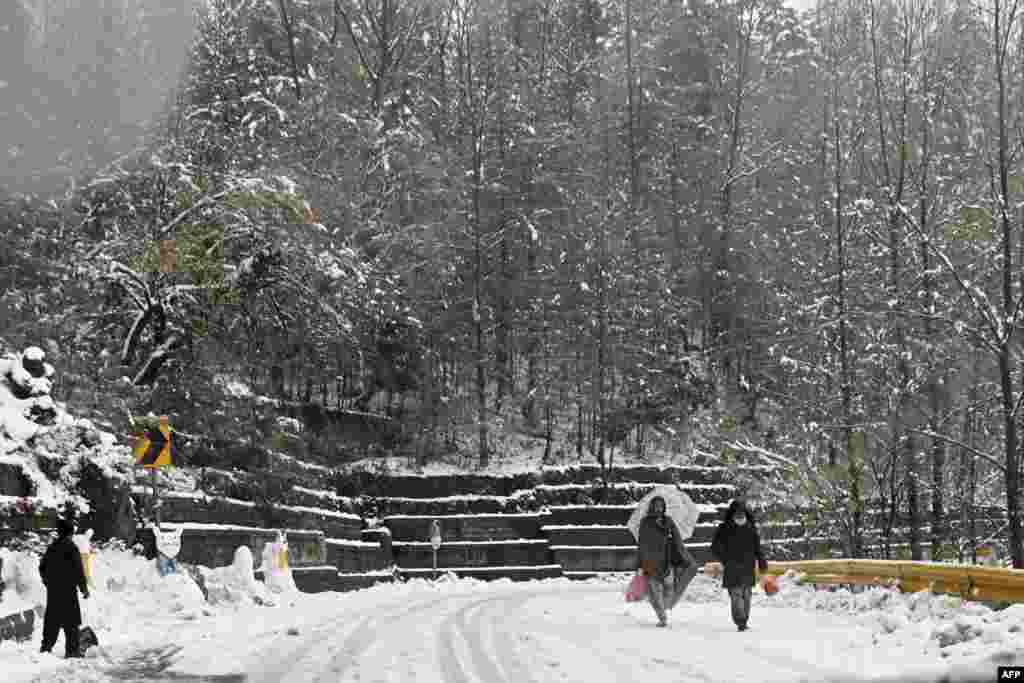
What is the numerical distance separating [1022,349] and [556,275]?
77.4ft

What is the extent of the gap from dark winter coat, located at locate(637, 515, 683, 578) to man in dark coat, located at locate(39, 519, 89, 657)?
7.37 meters

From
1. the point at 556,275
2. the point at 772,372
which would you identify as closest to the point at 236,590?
the point at 556,275

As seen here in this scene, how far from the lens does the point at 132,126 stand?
2784cm

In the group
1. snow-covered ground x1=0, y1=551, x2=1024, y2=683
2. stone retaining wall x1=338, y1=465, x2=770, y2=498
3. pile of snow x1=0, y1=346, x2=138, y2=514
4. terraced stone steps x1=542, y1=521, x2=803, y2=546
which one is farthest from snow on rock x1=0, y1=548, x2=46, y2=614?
terraced stone steps x1=542, y1=521, x2=803, y2=546

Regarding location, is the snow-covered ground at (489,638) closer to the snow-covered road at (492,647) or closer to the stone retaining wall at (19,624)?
the snow-covered road at (492,647)

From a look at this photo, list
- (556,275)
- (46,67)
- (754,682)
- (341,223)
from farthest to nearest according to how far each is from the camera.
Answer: (556,275) → (341,223) → (46,67) → (754,682)

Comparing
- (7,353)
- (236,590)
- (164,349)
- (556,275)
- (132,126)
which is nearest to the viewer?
(7,353)

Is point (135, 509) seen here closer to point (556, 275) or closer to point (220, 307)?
point (220, 307)

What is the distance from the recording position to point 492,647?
39.5 ft

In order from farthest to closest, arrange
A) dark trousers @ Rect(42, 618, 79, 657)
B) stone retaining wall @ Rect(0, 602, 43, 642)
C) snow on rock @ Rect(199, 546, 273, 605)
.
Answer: snow on rock @ Rect(199, 546, 273, 605) < stone retaining wall @ Rect(0, 602, 43, 642) < dark trousers @ Rect(42, 618, 79, 657)

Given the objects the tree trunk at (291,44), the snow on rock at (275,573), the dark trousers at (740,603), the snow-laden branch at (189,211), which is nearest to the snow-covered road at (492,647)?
the dark trousers at (740,603)

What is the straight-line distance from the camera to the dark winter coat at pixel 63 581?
11.5 metres

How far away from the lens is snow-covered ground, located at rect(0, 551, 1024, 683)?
9.77 meters

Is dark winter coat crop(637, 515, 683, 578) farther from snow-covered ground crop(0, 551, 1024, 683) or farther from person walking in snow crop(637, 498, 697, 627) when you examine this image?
snow-covered ground crop(0, 551, 1024, 683)
